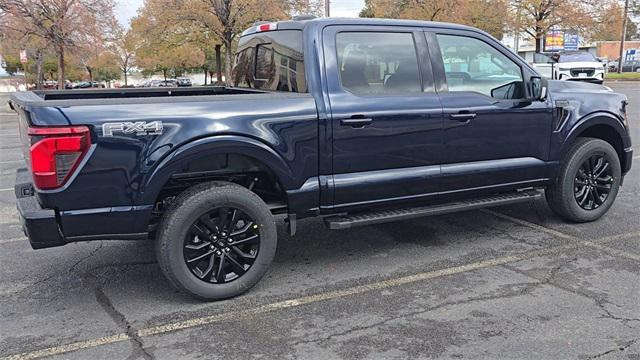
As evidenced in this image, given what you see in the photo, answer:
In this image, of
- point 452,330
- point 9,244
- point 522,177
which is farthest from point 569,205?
point 9,244

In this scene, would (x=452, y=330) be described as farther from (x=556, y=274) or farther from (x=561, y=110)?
(x=561, y=110)

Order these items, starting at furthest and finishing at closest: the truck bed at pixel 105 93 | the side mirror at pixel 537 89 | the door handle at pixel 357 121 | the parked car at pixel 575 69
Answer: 1. the parked car at pixel 575 69
2. the side mirror at pixel 537 89
3. the door handle at pixel 357 121
4. the truck bed at pixel 105 93

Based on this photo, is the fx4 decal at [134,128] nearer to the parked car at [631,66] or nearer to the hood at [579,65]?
the hood at [579,65]

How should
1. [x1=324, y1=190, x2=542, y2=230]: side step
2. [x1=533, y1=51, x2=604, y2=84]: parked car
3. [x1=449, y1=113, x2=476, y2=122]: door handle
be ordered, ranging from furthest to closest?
[x1=533, y1=51, x2=604, y2=84]: parked car → [x1=449, y1=113, x2=476, y2=122]: door handle → [x1=324, y1=190, x2=542, y2=230]: side step

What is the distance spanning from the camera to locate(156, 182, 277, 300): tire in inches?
145

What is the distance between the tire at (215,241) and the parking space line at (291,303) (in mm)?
247

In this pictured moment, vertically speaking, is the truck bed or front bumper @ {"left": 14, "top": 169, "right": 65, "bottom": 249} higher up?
the truck bed

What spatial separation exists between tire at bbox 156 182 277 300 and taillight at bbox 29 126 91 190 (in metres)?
0.68

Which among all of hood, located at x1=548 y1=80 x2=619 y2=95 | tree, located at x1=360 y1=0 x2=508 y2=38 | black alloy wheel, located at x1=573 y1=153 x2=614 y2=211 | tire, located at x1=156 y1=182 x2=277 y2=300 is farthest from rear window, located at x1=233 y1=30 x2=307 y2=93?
tree, located at x1=360 y1=0 x2=508 y2=38

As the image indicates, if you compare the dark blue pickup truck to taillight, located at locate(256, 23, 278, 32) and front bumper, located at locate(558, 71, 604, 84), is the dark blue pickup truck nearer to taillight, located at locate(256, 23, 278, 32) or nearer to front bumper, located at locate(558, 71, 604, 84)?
taillight, located at locate(256, 23, 278, 32)

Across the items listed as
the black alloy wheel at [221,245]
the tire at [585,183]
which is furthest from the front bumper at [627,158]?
the black alloy wheel at [221,245]

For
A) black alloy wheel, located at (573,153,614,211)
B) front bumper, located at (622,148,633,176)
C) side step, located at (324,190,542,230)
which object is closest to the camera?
side step, located at (324,190,542,230)

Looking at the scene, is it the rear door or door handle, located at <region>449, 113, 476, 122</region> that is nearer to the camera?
the rear door

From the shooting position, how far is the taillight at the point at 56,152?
10.9ft
